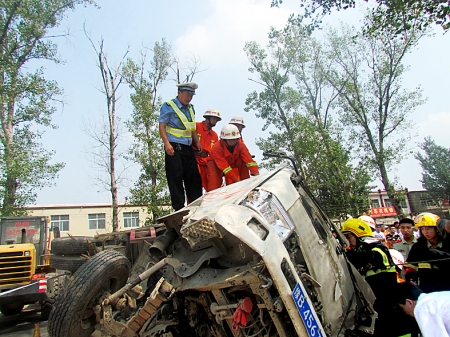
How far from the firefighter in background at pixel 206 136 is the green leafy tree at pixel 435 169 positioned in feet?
121

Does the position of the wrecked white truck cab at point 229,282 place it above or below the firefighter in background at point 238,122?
below

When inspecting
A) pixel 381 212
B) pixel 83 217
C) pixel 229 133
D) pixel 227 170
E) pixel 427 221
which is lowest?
pixel 427 221

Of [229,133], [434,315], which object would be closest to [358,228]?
[229,133]

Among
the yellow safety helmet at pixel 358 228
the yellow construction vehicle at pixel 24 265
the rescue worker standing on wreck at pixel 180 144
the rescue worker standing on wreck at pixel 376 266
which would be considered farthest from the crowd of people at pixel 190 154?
the yellow construction vehicle at pixel 24 265

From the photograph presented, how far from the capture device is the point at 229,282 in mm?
2176

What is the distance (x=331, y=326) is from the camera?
8.00 feet

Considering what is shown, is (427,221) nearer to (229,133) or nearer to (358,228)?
(358,228)

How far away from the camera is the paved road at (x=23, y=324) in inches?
271

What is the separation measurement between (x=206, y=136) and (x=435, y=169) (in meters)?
40.9

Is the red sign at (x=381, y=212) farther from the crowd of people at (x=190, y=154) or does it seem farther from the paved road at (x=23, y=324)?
the crowd of people at (x=190, y=154)

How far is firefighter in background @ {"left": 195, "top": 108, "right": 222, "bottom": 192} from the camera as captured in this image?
19.0 feet

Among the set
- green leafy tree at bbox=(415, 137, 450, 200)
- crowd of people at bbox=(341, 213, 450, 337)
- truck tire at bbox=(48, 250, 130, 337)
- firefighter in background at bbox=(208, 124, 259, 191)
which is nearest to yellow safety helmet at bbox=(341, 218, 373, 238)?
crowd of people at bbox=(341, 213, 450, 337)

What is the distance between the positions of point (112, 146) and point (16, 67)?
5.62 m

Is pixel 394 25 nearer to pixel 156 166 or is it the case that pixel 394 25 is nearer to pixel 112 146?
pixel 156 166
